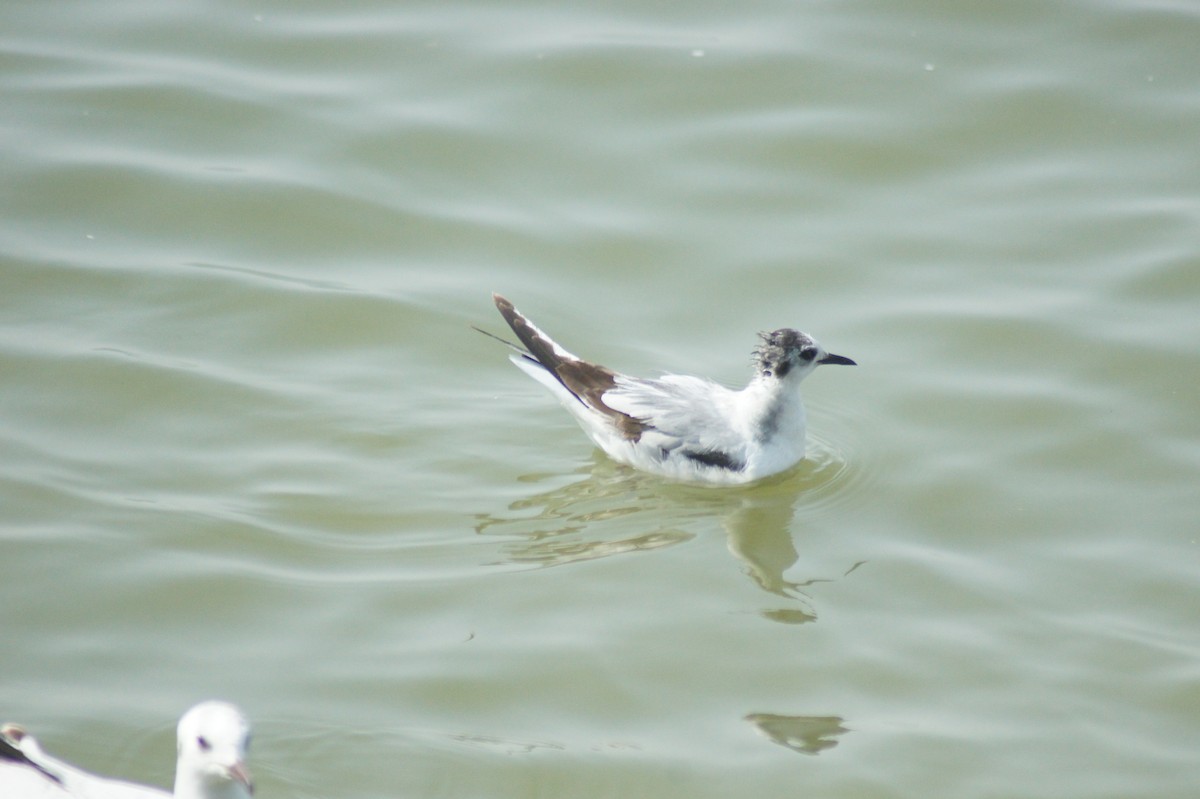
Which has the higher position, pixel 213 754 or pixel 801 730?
pixel 801 730

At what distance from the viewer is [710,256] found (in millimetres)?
10945

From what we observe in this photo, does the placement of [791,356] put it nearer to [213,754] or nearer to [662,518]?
[662,518]

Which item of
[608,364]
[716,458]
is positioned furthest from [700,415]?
[608,364]

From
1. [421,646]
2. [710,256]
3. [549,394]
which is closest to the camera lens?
[421,646]

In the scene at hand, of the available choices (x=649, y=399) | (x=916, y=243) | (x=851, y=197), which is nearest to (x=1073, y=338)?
(x=916, y=243)

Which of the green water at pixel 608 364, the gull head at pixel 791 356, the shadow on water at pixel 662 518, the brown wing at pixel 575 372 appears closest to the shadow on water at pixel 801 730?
the green water at pixel 608 364

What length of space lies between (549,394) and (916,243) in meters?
3.23

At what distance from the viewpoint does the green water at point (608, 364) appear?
21.7 ft

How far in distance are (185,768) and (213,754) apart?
0.21 metres

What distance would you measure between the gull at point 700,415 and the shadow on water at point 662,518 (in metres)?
0.15

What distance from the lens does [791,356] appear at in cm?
900

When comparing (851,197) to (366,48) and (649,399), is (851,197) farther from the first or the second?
(366,48)

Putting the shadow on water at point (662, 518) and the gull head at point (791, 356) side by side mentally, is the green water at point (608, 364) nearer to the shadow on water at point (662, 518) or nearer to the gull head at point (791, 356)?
the shadow on water at point (662, 518)

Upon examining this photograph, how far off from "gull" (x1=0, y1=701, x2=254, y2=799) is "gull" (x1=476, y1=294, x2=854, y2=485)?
419 centimetres
